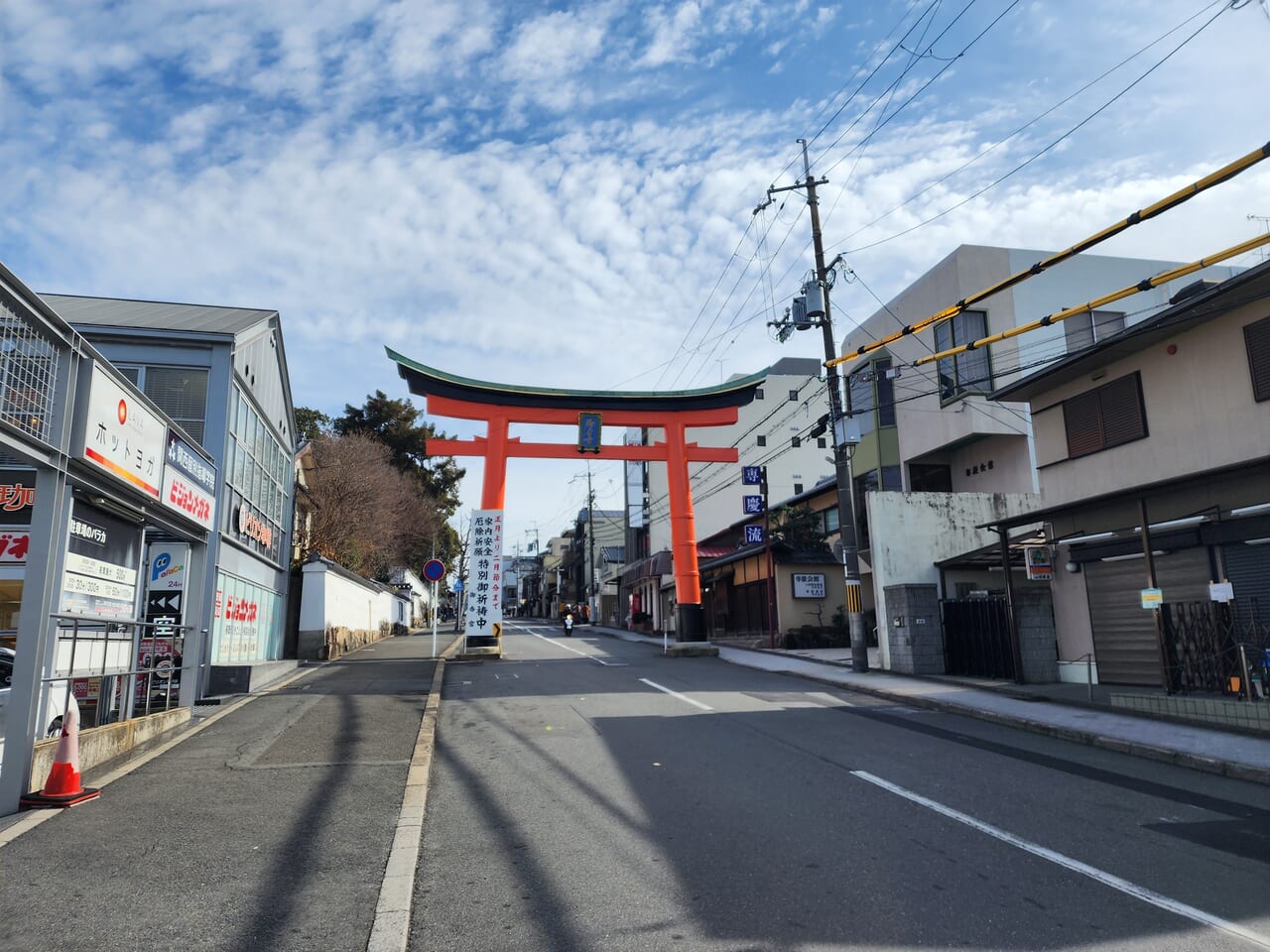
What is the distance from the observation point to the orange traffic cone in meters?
6.29

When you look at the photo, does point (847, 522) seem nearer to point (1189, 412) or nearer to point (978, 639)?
point (978, 639)

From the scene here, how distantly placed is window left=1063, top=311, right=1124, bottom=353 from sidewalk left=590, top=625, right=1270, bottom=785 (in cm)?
1217

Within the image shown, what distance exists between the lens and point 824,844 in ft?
18.6

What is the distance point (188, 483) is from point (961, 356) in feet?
70.9

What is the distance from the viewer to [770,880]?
4.96m

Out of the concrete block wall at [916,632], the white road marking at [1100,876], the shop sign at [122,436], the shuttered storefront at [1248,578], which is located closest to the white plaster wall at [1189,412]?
the shuttered storefront at [1248,578]

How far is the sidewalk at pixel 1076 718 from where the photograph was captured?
8.80 m

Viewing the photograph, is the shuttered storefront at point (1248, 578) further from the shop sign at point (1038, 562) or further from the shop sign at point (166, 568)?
the shop sign at point (166, 568)

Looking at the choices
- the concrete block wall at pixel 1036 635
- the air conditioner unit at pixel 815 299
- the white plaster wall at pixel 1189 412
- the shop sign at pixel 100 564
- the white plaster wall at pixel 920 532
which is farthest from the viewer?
the air conditioner unit at pixel 815 299

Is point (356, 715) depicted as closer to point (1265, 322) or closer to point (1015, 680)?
point (1015, 680)

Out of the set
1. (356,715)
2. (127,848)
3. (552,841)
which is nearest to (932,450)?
(356,715)

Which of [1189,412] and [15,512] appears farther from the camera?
[15,512]

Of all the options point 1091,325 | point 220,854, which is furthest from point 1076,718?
point 1091,325

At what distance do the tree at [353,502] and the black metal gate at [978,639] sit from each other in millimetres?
23397
